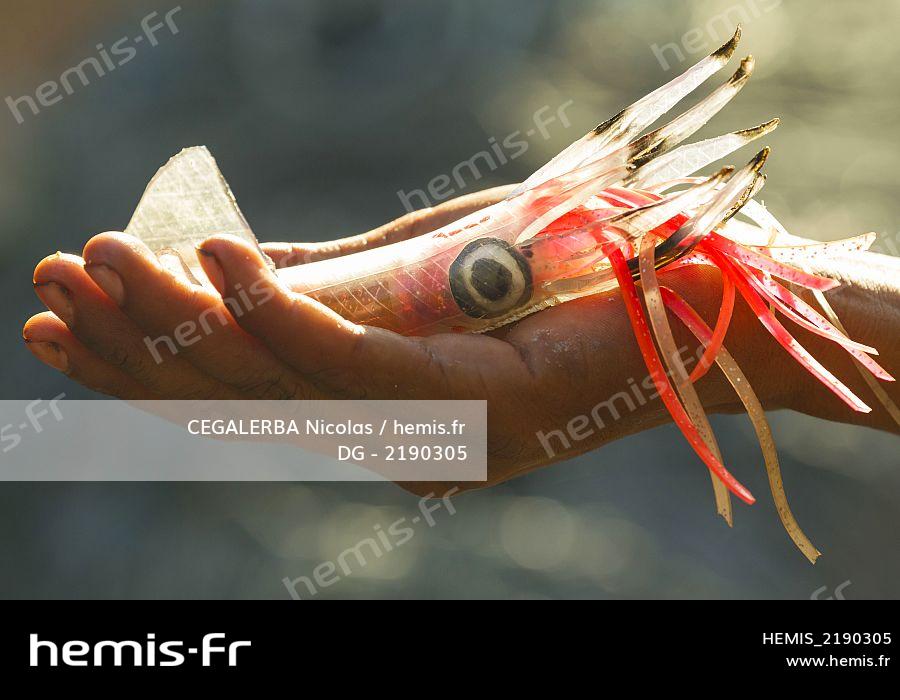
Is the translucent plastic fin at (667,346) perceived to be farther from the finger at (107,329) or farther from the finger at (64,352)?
the finger at (64,352)

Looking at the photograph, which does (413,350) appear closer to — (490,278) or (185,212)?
(490,278)

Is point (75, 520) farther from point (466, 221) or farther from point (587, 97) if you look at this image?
point (587, 97)

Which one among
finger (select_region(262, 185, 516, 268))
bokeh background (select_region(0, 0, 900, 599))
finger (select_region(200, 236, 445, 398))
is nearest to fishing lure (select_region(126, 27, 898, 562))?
finger (select_region(200, 236, 445, 398))

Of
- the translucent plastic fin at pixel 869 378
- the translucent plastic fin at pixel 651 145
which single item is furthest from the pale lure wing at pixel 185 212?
the translucent plastic fin at pixel 869 378

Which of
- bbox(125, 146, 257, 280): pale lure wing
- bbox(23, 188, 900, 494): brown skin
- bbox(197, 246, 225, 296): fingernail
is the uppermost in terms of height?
bbox(125, 146, 257, 280): pale lure wing

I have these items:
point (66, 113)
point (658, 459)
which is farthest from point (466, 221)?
point (66, 113)

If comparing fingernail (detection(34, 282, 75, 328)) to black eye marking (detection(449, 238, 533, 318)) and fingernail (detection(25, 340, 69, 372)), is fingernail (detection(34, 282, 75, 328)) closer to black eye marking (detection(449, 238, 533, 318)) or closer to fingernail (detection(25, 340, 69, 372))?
fingernail (detection(25, 340, 69, 372))

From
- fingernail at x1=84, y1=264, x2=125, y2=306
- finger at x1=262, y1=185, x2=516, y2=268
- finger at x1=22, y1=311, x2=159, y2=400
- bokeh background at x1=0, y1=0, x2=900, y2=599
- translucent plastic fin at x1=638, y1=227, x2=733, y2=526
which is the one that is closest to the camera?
fingernail at x1=84, y1=264, x2=125, y2=306

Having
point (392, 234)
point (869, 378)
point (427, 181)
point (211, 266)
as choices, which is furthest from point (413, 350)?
point (427, 181)
